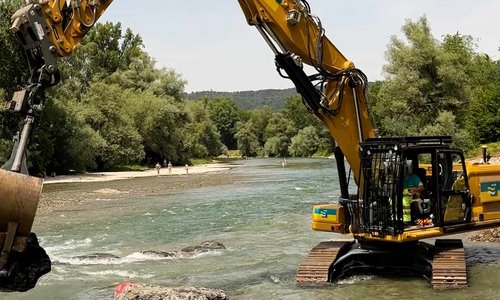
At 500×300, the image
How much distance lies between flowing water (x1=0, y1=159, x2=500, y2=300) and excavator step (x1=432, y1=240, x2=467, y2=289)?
0.20 m

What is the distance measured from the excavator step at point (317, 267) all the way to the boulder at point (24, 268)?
17.5 ft

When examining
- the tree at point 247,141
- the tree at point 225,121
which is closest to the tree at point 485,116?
the tree at point 247,141

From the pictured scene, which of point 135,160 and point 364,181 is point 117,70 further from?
point 364,181

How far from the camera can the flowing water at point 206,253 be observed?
11008mm

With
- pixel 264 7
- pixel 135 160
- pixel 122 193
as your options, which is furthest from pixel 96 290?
pixel 135 160

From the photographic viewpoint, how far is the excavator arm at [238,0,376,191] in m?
11.4

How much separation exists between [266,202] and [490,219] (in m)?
17.4

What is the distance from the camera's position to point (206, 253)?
15586 mm

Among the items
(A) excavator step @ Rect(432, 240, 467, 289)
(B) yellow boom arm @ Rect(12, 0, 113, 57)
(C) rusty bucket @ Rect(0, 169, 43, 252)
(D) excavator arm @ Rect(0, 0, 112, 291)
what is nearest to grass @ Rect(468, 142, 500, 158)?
(A) excavator step @ Rect(432, 240, 467, 289)

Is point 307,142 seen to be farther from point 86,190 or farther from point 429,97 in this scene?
point 86,190

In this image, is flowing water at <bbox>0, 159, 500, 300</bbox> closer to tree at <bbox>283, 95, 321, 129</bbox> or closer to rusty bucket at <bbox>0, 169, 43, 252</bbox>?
rusty bucket at <bbox>0, 169, 43, 252</bbox>

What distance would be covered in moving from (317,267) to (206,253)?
16.2 feet

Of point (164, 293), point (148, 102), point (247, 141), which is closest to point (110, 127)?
point (148, 102)

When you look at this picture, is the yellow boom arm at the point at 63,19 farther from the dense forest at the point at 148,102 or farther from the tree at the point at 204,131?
the tree at the point at 204,131
